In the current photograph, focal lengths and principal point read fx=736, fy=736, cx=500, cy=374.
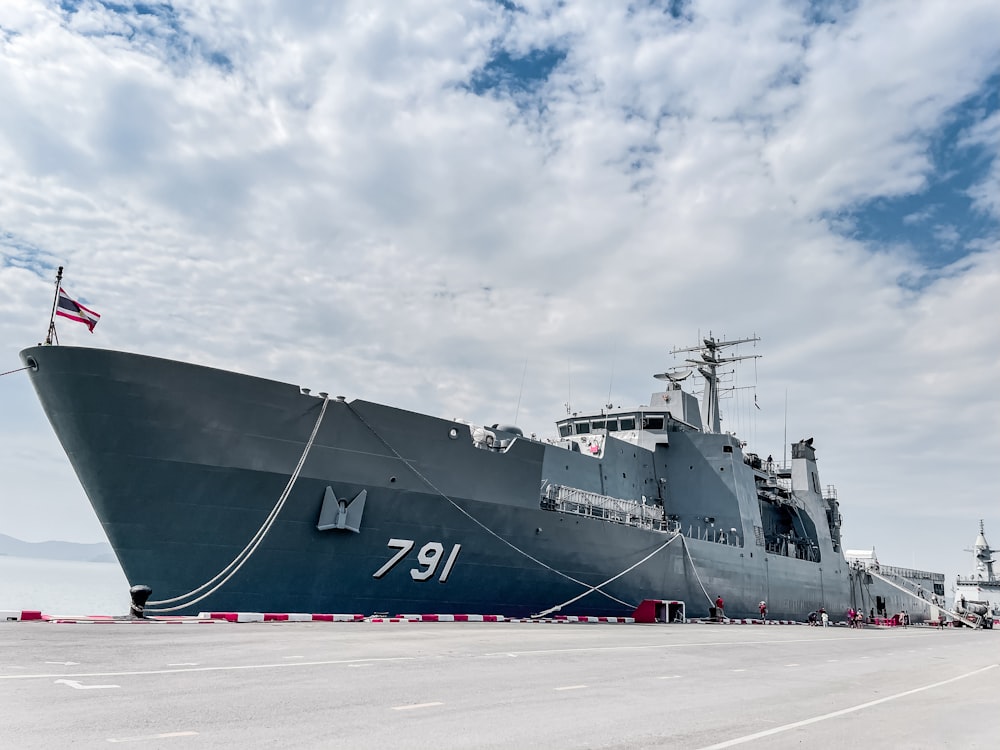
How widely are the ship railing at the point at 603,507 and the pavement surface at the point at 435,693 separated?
246 inches

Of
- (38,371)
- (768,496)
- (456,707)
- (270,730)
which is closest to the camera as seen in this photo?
(270,730)

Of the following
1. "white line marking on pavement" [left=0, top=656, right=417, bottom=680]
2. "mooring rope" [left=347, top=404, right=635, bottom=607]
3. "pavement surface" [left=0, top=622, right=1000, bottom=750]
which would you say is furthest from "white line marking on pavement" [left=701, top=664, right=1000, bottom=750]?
"mooring rope" [left=347, top=404, right=635, bottom=607]

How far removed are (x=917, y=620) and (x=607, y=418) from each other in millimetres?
34200

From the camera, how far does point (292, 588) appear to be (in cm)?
1380

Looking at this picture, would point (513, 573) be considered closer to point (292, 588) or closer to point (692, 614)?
point (292, 588)

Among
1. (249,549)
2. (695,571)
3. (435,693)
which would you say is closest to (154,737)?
(435,693)

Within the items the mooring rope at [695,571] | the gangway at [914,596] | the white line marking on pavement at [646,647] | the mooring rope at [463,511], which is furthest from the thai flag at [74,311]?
the gangway at [914,596]

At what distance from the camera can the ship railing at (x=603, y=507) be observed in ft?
62.6

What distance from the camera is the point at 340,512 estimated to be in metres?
14.0

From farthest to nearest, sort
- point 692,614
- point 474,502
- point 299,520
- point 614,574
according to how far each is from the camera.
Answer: point 692,614, point 614,574, point 474,502, point 299,520

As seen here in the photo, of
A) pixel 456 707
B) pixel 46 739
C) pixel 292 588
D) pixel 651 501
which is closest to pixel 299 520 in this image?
pixel 292 588

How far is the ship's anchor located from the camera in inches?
546

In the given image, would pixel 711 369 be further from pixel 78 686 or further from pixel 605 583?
pixel 78 686

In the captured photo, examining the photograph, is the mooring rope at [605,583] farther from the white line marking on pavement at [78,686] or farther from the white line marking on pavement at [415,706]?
the white line marking on pavement at [78,686]
